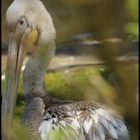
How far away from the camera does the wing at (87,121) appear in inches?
112

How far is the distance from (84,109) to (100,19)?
2.25 m

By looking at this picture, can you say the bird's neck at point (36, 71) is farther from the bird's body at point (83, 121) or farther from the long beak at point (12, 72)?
the bird's body at point (83, 121)

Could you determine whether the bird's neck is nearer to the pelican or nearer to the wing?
the pelican

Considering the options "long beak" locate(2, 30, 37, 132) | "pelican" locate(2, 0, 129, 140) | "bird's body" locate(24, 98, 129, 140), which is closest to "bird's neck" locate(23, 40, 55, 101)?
"pelican" locate(2, 0, 129, 140)

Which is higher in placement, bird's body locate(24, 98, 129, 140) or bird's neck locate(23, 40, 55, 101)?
bird's neck locate(23, 40, 55, 101)

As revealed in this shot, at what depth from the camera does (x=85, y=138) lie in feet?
9.45

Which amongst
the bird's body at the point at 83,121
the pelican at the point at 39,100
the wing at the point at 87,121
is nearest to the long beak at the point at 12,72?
the pelican at the point at 39,100

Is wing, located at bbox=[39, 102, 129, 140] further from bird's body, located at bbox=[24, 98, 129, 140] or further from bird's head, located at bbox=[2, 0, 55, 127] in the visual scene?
bird's head, located at bbox=[2, 0, 55, 127]

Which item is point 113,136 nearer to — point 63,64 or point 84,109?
point 84,109

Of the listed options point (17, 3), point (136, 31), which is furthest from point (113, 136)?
point (136, 31)

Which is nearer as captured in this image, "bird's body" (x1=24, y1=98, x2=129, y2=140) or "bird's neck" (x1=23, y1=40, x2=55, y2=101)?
"bird's body" (x1=24, y1=98, x2=129, y2=140)

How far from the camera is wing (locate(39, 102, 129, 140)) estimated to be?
2854 millimetres

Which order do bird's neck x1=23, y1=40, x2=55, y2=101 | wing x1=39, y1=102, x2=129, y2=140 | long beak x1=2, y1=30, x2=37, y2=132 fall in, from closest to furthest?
wing x1=39, y1=102, x2=129, y2=140 < long beak x1=2, y1=30, x2=37, y2=132 < bird's neck x1=23, y1=40, x2=55, y2=101

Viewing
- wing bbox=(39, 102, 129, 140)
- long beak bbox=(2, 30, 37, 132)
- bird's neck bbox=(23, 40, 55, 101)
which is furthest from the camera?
bird's neck bbox=(23, 40, 55, 101)
